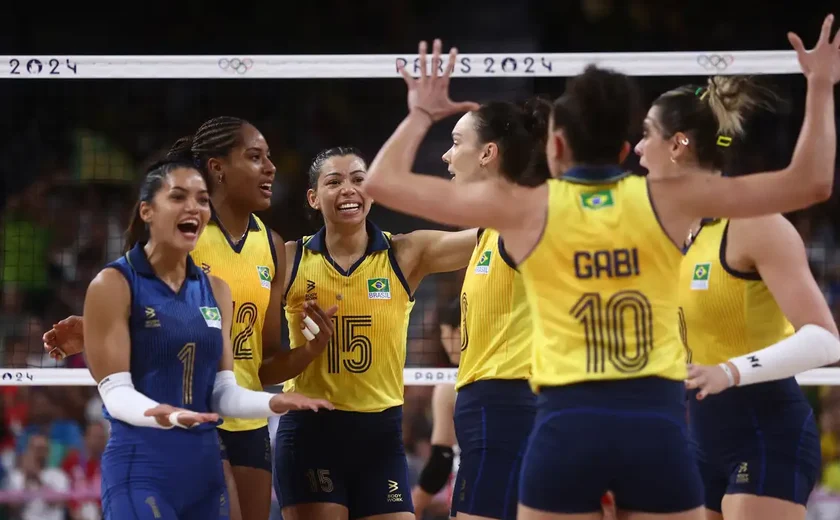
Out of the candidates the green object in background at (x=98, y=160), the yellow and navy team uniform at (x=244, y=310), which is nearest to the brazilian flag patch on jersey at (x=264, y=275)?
the yellow and navy team uniform at (x=244, y=310)

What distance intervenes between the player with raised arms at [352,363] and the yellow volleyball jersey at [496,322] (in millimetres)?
425

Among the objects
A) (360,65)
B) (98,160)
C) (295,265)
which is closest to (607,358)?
(295,265)

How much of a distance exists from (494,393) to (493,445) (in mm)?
229

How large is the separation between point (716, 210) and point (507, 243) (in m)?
0.68

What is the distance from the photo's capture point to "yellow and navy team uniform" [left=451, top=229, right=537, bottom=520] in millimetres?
4820

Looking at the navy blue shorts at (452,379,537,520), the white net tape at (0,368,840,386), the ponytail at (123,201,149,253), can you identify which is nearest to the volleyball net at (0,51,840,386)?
the white net tape at (0,368,840,386)

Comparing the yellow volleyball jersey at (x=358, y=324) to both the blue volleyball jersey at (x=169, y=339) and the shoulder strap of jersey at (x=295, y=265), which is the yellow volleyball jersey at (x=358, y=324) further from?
the blue volleyball jersey at (x=169, y=339)

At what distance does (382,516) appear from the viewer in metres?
5.28

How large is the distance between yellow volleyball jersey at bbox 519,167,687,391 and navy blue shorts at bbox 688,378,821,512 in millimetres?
1052

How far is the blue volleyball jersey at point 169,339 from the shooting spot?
4195 mm

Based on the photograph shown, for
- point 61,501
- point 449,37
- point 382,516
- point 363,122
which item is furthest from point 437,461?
point 449,37

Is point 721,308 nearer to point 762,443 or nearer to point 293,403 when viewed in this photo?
point 762,443

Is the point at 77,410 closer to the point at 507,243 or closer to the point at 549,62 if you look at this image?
the point at 549,62

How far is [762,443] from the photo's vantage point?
14.3ft
